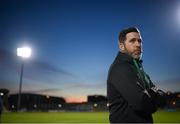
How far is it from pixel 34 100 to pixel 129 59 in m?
147

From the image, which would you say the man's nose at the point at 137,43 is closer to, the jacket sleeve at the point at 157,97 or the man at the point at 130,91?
the man at the point at 130,91

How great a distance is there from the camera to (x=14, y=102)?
136875 millimetres

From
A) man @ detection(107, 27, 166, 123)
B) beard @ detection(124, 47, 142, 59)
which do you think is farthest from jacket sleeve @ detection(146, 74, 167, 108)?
beard @ detection(124, 47, 142, 59)

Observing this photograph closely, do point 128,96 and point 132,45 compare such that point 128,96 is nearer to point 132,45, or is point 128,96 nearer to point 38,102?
point 132,45

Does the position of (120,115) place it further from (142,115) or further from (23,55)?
(23,55)

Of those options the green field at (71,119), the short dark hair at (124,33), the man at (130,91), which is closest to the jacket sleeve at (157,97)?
the man at (130,91)

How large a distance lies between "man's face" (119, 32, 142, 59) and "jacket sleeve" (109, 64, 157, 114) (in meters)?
0.28

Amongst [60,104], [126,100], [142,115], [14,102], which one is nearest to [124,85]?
[126,100]

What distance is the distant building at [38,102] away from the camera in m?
138

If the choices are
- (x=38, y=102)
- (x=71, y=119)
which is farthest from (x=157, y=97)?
(x=38, y=102)

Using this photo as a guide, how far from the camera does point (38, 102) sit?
149625 millimetres

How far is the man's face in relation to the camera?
3.43 meters

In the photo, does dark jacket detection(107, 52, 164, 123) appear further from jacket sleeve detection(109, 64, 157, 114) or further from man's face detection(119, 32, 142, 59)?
man's face detection(119, 32, 142, 59)

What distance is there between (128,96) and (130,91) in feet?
0.18
